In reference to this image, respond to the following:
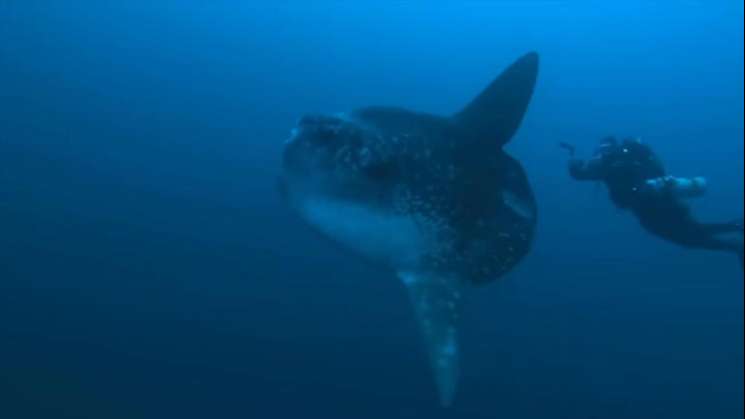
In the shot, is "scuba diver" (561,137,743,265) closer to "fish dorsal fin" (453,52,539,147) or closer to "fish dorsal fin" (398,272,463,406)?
"fish dorsal fin" (453,52,539,147)

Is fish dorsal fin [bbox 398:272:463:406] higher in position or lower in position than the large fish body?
lower

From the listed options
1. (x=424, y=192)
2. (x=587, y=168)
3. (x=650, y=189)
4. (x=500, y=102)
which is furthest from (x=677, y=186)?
(x=424, y=192)

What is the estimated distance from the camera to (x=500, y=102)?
15.8 feet

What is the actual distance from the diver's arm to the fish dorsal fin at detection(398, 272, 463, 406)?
4024 millimetres

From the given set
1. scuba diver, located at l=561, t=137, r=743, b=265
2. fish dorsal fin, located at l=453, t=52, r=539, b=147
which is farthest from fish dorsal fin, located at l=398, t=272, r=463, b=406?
scuba diver, located at l=561, t=137, r=743, b=265

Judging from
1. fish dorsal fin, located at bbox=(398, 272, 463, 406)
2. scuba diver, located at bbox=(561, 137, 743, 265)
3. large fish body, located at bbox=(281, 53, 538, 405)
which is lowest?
fish dorsal fin, located at bbox=(398, 272, 463, 406)

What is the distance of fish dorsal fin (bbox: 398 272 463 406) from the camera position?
4.16 meters

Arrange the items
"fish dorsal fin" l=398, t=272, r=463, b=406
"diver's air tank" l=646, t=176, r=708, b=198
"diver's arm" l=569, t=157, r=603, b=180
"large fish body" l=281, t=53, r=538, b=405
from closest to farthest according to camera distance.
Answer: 1. "fish dorsal fin" l=398, t=272, r=463, b=406
2. "large fish body" l=281, t=53, r=538, b=405
3. "diver's air tank" l=646, t=176, r=708, b=198
4. "diver's arm" l=569, t=157, r=603, b=180

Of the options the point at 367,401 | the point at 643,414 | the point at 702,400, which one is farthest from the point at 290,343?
the point at 702,400

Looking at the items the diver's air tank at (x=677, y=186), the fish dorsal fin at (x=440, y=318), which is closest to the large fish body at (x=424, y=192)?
the fish dorsal fin at (x=440, y=318)

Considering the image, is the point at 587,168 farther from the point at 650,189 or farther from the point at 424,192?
the point at 424,192

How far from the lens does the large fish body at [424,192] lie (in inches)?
170

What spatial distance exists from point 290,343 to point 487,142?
→ 870cm

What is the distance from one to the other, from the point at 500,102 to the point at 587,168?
3568 millimetres
